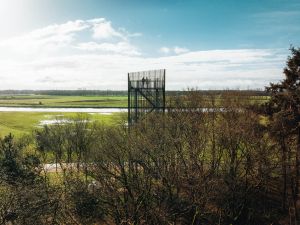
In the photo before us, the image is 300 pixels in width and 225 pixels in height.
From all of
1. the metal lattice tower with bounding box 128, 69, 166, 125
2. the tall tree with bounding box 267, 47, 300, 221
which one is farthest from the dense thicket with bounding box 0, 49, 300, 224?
the metal lattice tower with bounding box 128, 69, 166, 125

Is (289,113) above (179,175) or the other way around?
above

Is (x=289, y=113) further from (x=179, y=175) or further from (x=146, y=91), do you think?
(x=146, y=91)

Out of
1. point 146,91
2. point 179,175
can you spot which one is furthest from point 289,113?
point 146,91

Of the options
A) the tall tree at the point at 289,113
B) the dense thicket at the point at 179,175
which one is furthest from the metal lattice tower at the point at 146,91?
the tall tree at the point at 289,113

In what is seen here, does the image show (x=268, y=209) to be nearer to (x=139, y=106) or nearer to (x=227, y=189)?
(x=227, y=189)

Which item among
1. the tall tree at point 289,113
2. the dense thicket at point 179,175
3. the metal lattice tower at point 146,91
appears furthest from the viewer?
the metal lattice tower at point 146,91

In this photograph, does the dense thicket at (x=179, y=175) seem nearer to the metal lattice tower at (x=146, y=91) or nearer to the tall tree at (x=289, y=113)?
the tall tree at (x=289, y=113)

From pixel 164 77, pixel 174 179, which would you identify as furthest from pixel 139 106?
pixel 174 179

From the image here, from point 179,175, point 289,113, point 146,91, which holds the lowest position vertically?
point 179,175

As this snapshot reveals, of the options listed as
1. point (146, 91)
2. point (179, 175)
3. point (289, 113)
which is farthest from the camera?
point (146, 91)

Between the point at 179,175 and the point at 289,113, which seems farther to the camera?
the point at 289,113
